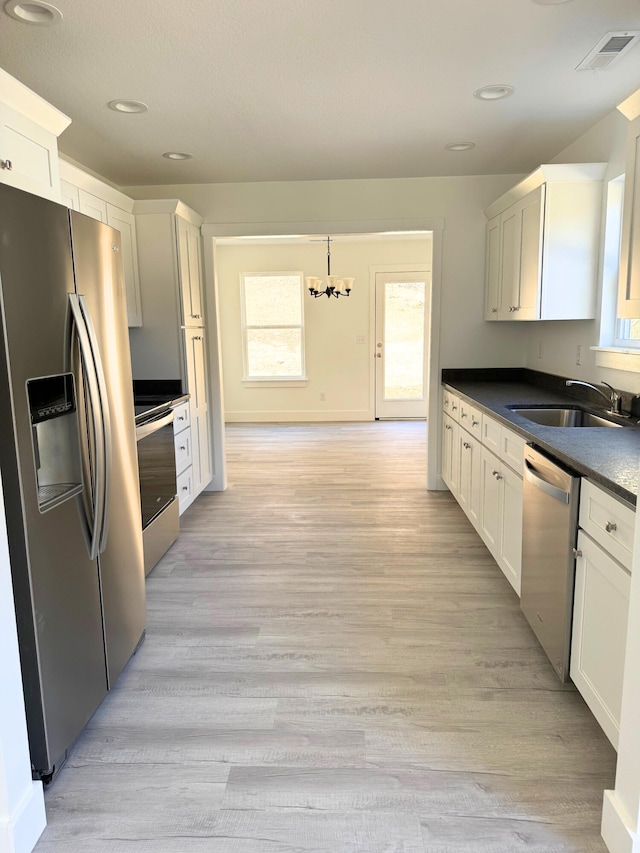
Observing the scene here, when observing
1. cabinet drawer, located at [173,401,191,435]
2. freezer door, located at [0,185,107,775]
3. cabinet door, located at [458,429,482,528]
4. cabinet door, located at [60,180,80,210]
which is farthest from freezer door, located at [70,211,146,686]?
cabinet door, located at [458,429,482,528]

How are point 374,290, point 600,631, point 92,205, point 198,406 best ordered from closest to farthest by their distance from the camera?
point 600,631
point 92,205
point 198,406
point 374,290

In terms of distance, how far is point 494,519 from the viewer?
3.12 metres

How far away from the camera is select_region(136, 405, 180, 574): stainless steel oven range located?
3199 millimetres

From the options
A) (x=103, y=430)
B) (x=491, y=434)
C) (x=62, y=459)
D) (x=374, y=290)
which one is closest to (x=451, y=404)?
(x=491, y=434)

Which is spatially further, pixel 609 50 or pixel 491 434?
pixel 491 434

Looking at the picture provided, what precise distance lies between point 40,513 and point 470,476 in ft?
9.04

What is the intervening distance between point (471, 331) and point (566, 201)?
150cm

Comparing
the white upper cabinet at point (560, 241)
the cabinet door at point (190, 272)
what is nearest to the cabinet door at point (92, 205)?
the cabinet door at point (190, 272)

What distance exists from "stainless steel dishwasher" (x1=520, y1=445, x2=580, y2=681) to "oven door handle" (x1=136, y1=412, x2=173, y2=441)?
1.95 meters

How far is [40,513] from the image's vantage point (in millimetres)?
1652

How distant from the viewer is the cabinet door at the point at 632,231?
7.24ft

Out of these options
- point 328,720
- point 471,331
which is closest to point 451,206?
point 471,331

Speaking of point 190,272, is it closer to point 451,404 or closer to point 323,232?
point 323,232

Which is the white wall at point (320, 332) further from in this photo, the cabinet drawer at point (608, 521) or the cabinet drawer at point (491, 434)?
the cabinet drawer at point (608, 521)
